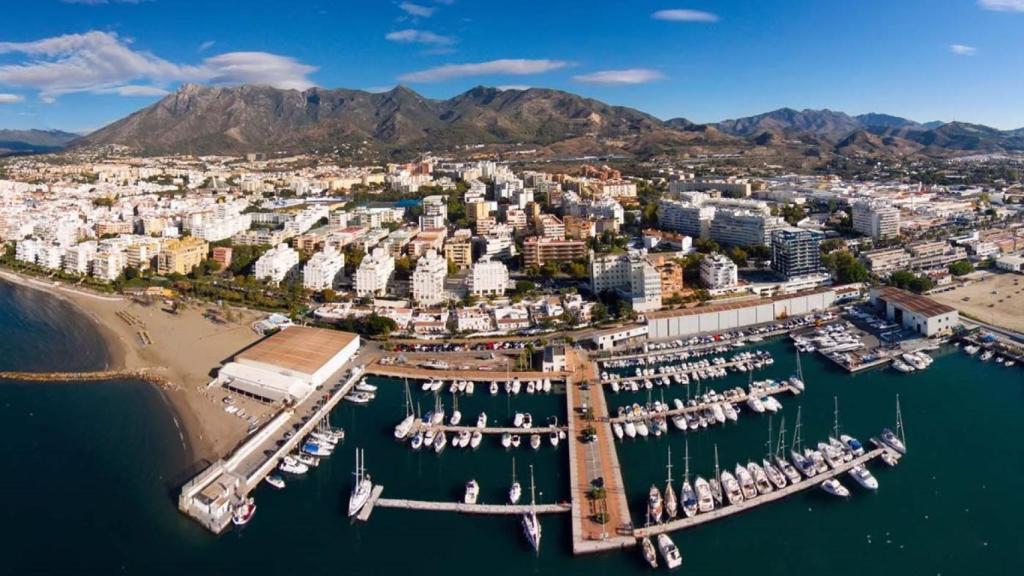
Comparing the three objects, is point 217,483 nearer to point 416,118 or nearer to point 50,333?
point 50,333

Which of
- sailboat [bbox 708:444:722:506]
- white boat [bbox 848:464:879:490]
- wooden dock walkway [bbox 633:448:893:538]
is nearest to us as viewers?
wooden dock walkway [bbox 633:448:893:538]

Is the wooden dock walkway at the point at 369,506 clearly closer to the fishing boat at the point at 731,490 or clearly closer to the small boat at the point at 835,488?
the fishing boat at the point at 731,490

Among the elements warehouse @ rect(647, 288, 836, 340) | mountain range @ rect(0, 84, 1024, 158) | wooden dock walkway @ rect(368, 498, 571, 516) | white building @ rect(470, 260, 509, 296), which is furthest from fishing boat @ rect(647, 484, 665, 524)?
mountain range @ rect(0, 84, 1024, 158)

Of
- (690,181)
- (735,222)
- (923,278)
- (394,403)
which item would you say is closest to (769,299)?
(923,278)

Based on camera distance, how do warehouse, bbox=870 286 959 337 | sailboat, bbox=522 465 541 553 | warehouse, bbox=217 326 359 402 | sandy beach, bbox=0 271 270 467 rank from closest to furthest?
sailboat, bbox=522 465 541 553
sandy beach, bbox=0 271 270 467
warehouse, bbox=217 326 359 402
warehouse, bbox=870 286 959 337

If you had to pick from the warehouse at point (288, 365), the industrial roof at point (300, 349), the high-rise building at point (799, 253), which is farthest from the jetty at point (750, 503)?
the high-rise building at point (799, 253)

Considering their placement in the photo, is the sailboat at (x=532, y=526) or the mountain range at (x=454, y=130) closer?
the sailboat at (x=532, y=526)

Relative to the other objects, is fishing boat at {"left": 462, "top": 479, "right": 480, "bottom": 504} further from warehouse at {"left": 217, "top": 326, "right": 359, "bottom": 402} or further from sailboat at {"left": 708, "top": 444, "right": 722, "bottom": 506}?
warehouse at {"left": 217, "top": 326, "right": 359, "bottom": 402}

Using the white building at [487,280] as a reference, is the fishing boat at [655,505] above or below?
below
